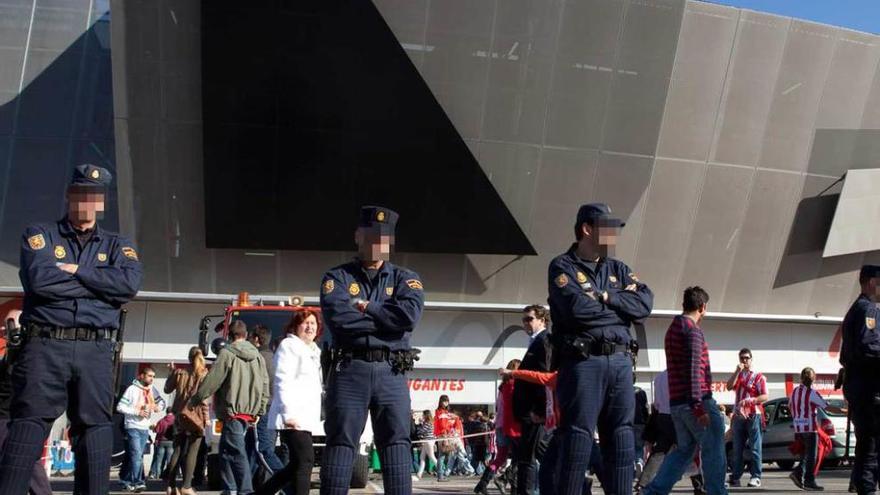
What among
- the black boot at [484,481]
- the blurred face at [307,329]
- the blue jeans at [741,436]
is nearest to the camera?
the blurred face at [307,329]

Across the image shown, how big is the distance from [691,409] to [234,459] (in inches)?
173

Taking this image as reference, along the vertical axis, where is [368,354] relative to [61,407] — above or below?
above

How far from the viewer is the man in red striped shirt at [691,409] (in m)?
7.51

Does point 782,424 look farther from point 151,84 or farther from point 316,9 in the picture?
point 151,84

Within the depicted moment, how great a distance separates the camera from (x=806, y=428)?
12.8 metres

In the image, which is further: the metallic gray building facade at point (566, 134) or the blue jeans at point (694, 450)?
the metallic gray building facade at point (566, 134)

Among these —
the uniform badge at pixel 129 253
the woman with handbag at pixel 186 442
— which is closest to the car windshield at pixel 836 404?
the woman with handbag at pixel 186 442

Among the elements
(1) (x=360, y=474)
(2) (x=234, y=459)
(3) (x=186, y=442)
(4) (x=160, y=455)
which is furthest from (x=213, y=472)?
(4) (x=160, y=455)

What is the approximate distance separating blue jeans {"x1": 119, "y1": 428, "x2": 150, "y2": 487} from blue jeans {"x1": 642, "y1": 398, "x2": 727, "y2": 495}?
6923 millimetres

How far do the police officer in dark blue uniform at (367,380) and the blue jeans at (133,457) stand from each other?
729 cm

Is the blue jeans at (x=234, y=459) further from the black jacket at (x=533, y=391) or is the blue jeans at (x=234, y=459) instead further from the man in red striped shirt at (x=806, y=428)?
the man in red striped shirt at (x=806, y=428)

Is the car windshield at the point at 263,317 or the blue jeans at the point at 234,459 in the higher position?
the car windshield at the point at 263,317

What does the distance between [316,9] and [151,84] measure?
3766 millimetres

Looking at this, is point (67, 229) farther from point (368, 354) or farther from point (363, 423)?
point (363, 423)
